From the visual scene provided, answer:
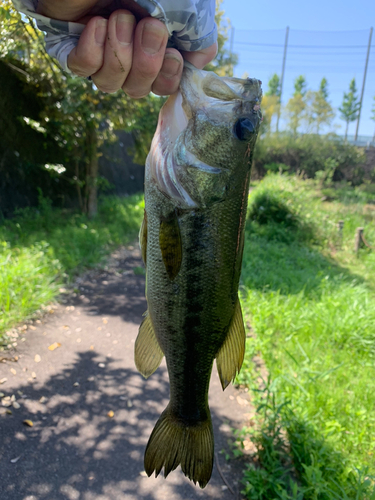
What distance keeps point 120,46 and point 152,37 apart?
13 centimetres

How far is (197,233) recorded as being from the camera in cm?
153

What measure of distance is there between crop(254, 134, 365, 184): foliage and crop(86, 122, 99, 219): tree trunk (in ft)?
48.0

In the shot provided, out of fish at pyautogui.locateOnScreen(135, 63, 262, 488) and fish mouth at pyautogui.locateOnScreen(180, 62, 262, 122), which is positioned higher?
fish mouth at pyautogui.locateOnScreen(180, 62, 262, 122)

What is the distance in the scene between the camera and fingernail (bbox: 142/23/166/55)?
52.0 inches

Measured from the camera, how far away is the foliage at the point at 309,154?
75.9 feet

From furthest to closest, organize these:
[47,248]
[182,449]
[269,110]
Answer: [269,110]
[47,248]
[182,449]

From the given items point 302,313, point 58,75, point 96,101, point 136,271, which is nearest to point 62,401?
point 302,313

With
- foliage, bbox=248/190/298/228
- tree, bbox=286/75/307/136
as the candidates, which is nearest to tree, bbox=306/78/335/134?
tree, bbox=286/75/307/136

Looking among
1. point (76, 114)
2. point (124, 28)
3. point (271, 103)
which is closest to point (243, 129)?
point (124, 28)

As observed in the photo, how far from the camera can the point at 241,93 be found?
58.4 inches

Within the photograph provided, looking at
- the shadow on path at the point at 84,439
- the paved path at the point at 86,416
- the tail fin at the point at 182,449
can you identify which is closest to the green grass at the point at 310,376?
the paved path at the point at 86,416

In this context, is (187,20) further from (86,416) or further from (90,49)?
(86,416)

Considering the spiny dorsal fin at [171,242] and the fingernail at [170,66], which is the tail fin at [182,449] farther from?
the fingernail at [170,66]

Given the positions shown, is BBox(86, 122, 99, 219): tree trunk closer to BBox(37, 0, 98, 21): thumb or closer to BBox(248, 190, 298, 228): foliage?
BBox(248, 190, 298, 228): foliage
